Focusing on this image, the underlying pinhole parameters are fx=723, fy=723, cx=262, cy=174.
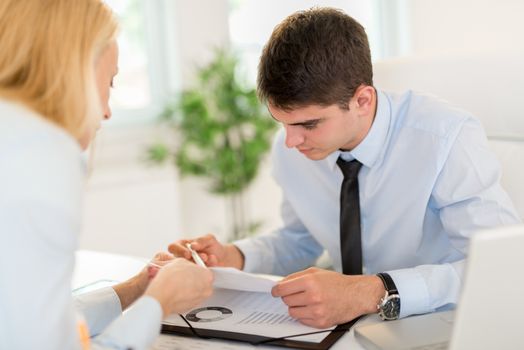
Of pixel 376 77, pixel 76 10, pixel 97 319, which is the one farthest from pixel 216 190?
pixel 76 10

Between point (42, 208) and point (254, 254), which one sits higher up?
point (42, 208)

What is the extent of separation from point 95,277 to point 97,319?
1.40 feet

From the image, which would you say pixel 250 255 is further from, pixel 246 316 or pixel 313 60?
pixel 313 60

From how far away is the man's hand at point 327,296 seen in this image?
1402 mm

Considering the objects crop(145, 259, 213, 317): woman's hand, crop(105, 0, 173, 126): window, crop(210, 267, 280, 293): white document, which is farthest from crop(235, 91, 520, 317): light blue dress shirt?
crop(105, 0, 173, 126): window

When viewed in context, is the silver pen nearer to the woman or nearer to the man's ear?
the woman

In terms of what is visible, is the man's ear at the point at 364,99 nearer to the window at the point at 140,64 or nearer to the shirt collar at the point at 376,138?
the shirt collar at the point at 376,138

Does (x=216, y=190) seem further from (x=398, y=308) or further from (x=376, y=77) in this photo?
(x=398, y=308)

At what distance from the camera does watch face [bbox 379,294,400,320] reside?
1447 mm

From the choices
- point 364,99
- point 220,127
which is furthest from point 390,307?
point 220,127

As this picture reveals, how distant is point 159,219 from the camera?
394 cm

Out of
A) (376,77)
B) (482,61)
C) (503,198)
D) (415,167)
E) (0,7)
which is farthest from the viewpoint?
(376,77)

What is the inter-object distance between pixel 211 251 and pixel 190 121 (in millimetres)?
1895

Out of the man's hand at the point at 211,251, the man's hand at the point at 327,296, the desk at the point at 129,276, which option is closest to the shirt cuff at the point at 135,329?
the desk at the point at 129,276
